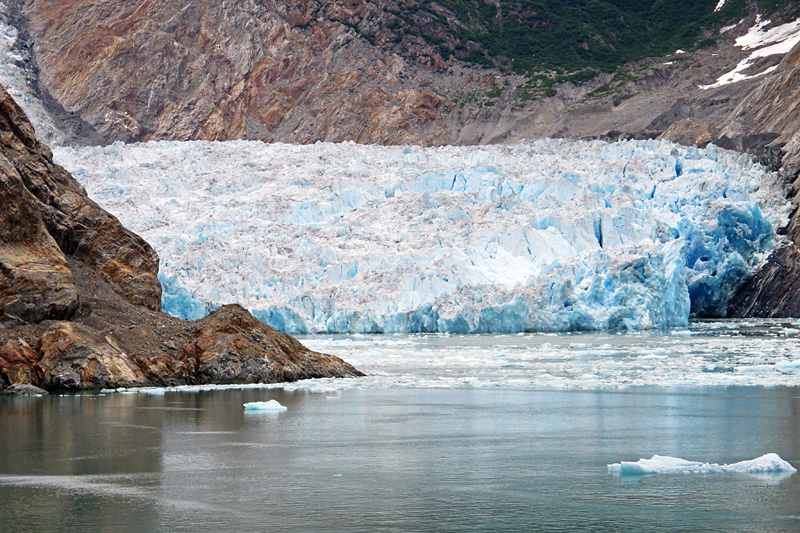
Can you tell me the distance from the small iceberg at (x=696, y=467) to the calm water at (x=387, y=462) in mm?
99

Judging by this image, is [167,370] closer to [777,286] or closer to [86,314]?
[86,314]

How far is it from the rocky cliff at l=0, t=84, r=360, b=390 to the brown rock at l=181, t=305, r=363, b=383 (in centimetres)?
1

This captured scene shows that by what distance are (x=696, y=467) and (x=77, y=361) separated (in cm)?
723

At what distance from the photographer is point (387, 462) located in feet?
22.2

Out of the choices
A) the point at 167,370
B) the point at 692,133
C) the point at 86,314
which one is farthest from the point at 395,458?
the point at 692,133

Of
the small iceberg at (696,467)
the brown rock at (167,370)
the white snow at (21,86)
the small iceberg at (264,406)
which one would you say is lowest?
the small iceberg at (696,467)

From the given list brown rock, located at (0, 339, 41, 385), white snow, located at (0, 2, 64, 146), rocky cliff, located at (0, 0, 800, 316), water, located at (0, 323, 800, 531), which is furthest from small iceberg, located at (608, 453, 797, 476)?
white snow, located at (0, 2, 64, 146)

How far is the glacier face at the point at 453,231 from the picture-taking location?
24484 millimetres

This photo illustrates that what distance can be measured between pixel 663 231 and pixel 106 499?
23.6m

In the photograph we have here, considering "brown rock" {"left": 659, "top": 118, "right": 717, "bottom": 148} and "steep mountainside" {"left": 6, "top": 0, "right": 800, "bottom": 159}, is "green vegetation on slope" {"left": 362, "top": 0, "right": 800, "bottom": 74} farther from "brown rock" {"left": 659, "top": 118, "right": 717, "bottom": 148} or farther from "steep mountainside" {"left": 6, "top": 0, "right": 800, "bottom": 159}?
"brown rock" {"left": 659, "top": 118, "right": 717, "bottom": 148}

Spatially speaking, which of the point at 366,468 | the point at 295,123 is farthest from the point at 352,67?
the point at 366,468

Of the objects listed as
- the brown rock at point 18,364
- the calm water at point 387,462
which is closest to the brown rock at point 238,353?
the calm water at point 387,462

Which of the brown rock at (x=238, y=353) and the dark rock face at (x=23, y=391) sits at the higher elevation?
the brown rock at (x=238, y=353)

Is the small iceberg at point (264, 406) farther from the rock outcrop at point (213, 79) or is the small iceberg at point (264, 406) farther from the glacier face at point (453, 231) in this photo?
the rock outcrop at point (213, 79)
